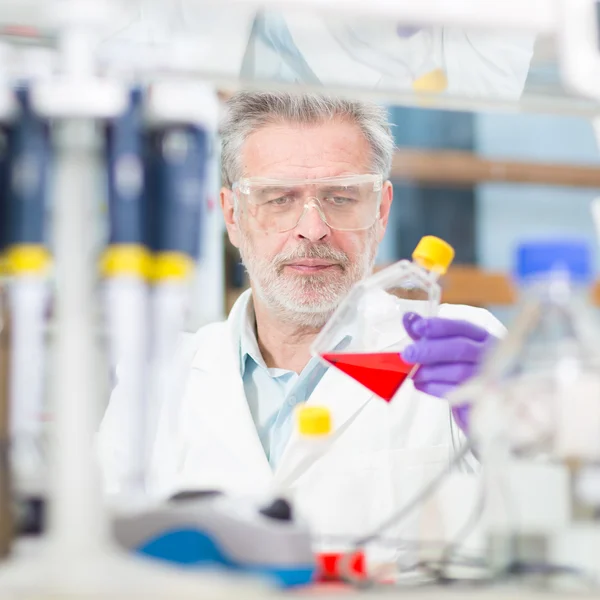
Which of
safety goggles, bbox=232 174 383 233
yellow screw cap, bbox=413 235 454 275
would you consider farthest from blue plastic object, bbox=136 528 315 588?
safety goggles, bbox=232 174 383 233

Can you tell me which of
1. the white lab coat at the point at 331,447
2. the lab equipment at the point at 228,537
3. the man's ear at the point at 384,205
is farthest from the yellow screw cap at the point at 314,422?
the man's ear at the point at 384,205

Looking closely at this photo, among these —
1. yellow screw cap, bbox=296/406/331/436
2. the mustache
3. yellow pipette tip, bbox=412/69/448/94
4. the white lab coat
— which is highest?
yellow pipette tip, bbox=412/69/448/94

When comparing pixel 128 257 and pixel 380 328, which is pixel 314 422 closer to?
pixel 128 257

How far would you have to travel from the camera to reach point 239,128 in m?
2.21

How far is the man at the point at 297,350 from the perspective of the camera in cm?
187

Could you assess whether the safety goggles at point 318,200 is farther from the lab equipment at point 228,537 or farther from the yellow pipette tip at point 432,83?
the lab equipment at point 228,537

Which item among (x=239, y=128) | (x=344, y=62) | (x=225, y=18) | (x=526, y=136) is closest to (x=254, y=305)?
(x=239, y=128)

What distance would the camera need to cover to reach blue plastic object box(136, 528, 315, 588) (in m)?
0.74

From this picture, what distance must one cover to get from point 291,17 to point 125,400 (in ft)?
1.26

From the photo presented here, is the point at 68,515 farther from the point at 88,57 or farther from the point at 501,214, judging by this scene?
the point at 501,214

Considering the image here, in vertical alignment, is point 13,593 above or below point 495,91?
below

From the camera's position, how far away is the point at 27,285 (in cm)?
76

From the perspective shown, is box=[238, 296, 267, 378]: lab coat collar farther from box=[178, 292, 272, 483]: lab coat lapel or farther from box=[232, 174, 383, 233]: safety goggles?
box=[232, 174, 383, 233]: safety goggles

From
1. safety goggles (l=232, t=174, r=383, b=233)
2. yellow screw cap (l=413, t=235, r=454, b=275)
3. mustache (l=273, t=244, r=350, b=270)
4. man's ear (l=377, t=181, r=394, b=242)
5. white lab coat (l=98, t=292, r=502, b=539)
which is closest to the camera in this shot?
yellow screw cap (l=413, t=235, r=454, b=275)
